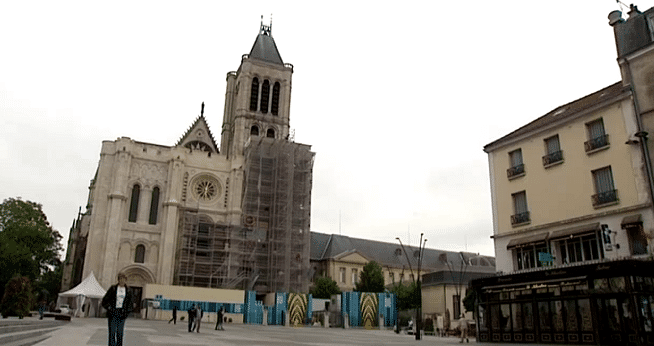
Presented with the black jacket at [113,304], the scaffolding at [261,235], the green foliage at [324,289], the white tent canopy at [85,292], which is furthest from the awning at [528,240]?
the green foliage at [324,289]

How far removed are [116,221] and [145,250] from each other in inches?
155

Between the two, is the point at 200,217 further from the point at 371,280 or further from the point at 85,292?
the point at 371,280

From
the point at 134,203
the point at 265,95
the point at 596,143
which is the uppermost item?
the point at 265,95

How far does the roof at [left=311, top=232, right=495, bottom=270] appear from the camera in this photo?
7072 centimetres

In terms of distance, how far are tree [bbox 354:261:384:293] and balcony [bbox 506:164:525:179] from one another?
35.8 meters

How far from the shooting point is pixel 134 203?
50000mm

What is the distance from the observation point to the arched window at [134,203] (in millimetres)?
49594

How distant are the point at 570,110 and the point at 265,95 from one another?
45165 millimetres

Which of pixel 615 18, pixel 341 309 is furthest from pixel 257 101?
pixel 615 18

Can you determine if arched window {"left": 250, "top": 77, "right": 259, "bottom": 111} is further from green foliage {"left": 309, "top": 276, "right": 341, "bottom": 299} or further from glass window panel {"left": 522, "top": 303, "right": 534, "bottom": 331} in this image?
glass window panel {"left": 522, "top": 303, "right": 534, "bottom": 331}

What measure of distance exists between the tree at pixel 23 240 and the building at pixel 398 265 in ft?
108

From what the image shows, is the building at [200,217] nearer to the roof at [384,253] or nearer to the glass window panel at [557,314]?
the roof at [384,253]

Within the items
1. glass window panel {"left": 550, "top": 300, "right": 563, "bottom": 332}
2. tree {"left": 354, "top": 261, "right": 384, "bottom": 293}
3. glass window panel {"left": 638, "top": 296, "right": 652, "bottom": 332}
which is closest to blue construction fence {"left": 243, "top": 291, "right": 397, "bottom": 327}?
tree {"left": 354, "top": 261, "right": 384, "bottom": 293}

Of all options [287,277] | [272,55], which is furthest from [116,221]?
[272,55]
